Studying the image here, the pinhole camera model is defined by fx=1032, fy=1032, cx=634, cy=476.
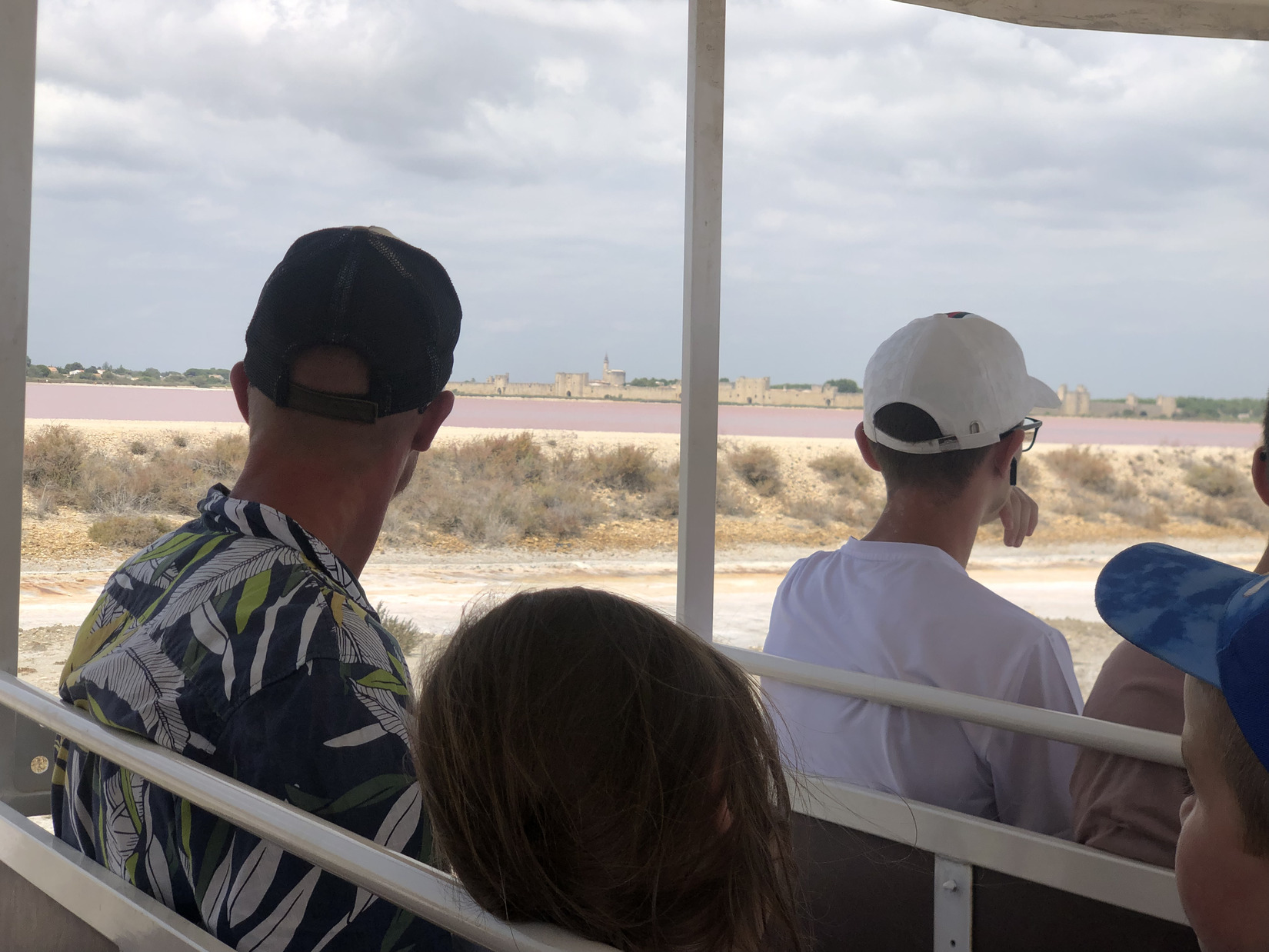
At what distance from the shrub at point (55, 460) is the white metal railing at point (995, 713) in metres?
18.4

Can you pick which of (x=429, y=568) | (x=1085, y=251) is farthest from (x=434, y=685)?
(x=1085, y=251)

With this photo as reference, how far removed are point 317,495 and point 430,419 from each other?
15 cm

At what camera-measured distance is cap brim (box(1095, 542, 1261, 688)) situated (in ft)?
2.01

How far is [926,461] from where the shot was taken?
1.44 m

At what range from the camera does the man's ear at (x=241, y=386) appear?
1.03m

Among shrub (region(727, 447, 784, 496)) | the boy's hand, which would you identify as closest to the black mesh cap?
the boy's hand

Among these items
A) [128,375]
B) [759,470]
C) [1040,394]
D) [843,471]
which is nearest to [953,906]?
[1040,394]

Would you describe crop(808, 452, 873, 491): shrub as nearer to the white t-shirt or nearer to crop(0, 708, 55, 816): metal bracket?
the white t-shirt

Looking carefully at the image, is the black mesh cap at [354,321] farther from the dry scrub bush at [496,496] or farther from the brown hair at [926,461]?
the dry scrub bush at [496,496]

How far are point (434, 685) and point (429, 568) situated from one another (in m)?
19.0

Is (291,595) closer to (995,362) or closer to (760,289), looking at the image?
(995,362)

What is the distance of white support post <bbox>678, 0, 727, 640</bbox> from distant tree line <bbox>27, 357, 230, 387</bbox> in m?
24.3

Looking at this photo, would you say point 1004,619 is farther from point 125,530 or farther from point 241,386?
A: point 125,530

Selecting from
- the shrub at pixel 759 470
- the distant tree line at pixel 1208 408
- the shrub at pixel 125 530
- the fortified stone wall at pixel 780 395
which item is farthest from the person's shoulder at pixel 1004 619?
the distant tree line at pixel 1208 408
